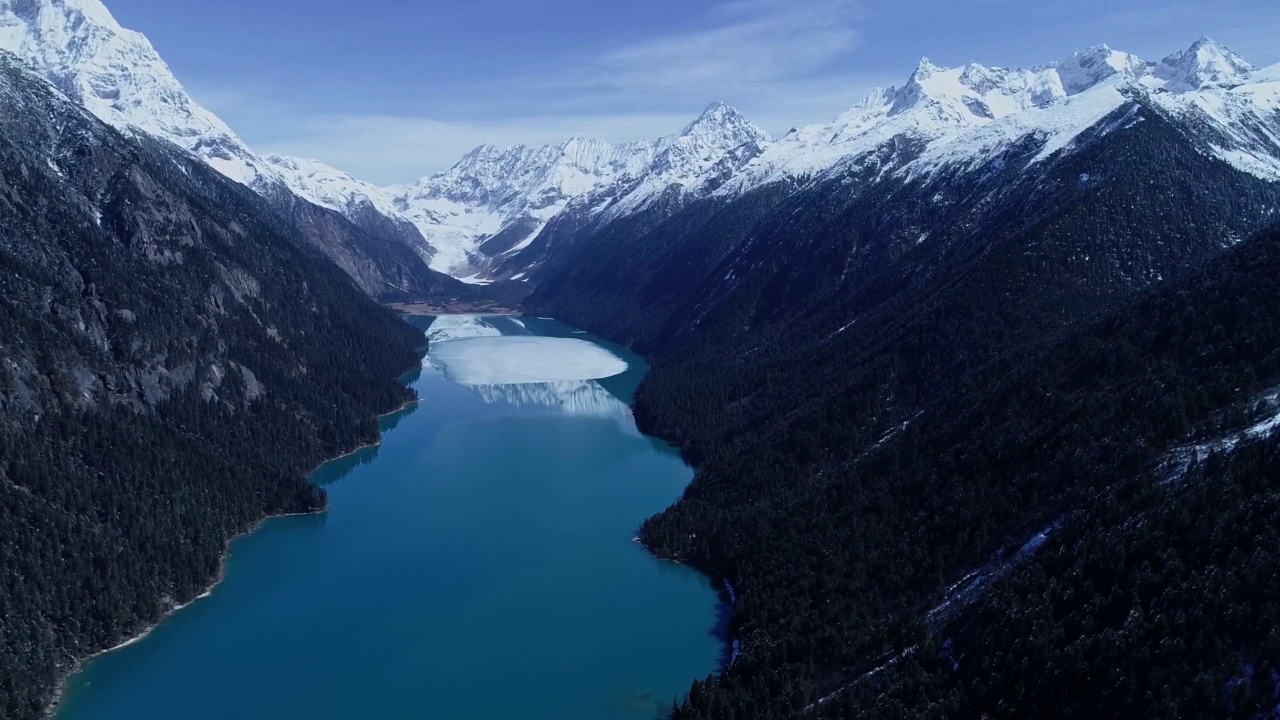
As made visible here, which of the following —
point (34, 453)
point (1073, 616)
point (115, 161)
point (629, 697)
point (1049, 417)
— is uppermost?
point (115, 161)

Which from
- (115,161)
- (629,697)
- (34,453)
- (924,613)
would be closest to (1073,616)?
(924,613)

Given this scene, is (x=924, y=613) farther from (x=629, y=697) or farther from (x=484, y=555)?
(x=484, y=555)

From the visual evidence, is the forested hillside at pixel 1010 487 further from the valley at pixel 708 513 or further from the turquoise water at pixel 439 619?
the turquoise water at pixel 439 619

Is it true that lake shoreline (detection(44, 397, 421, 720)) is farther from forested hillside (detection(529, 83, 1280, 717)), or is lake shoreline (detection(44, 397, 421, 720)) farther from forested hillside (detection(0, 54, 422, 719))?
forested hillside (detection(529, 83, 1280, 717))

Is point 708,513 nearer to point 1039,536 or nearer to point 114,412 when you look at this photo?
point 1039,536

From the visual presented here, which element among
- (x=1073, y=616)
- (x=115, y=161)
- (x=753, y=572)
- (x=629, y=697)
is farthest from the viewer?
(x=115, y=161)

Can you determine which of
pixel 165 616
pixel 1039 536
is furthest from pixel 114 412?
pixel 1039 536

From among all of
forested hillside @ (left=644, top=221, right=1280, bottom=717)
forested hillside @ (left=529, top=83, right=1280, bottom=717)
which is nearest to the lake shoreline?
forested hillside @ (left=529, top=83, right=1280, bottom=717)

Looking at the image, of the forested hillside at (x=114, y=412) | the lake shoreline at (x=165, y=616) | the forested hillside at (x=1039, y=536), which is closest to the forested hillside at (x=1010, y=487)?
the forested hillside at (x=1039, y=536)
